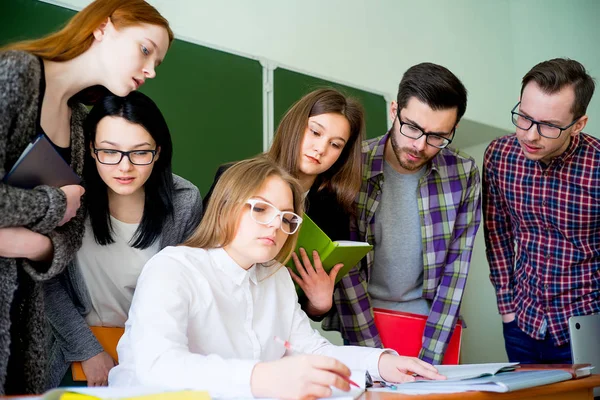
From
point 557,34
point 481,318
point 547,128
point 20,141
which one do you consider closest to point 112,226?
point 20,141

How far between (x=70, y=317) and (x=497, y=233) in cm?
168

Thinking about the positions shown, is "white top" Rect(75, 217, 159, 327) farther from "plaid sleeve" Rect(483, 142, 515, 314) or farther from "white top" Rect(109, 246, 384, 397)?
"plaid sleeve" Rect(483, 142, 515, 314)

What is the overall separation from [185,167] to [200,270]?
1.47 meters

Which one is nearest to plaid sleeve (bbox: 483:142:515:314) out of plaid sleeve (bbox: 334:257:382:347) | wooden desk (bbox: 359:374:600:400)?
plaid sleeve (bbox: 334:257:382:347)

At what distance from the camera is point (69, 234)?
135 cm

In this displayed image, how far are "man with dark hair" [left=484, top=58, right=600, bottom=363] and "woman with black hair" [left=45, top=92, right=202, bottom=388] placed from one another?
1.34m

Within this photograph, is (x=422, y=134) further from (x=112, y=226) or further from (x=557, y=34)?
(x=557, y=34)

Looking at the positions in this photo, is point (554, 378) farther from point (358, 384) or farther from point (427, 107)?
point (427, 107)

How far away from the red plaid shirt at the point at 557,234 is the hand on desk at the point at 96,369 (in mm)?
1559

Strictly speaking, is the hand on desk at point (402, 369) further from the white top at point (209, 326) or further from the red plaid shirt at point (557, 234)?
the red plaid shirt at point (557, 234)

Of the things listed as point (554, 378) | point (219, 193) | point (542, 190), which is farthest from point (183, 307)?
point (542, 190)

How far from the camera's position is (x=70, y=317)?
4.68ft

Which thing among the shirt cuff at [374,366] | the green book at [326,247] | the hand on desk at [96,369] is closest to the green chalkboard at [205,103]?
the green book at [326,247]

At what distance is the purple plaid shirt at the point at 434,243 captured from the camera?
1886 millimetres
